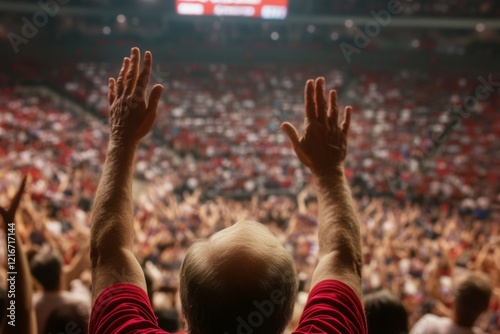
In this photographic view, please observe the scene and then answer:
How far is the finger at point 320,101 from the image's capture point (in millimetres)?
1301

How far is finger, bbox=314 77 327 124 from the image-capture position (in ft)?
4.27

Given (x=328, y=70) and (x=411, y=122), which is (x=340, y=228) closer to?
(x=411, y=122)

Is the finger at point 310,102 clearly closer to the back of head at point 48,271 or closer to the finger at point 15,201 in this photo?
the finger at point 15,201

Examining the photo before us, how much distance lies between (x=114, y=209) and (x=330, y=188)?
516 mm

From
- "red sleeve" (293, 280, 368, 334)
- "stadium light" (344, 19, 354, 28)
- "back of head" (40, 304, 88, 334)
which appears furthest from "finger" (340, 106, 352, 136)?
"stadium light" (344, 19, 354, 28)

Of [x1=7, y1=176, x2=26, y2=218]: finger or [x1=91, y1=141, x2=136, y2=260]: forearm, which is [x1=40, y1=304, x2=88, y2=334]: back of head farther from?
[x1=91, y1=141, x2=136, y2=260]: forearm

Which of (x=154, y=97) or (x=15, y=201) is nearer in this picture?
(x=154, y=97)

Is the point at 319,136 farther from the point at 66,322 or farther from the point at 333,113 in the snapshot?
the point at 66,322

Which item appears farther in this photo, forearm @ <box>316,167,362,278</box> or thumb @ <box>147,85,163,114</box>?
thumb @ <box>147,85,163,114</box>

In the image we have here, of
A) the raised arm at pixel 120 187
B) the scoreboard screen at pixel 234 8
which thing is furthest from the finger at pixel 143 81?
the scoreboard screen at pixel 234 8

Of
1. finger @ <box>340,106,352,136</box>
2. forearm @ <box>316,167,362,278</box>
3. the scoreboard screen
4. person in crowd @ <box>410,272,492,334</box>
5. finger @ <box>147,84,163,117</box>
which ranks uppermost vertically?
the scoreboard screen

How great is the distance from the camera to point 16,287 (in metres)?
1.44

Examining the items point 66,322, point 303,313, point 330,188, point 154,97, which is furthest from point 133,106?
point 66,322

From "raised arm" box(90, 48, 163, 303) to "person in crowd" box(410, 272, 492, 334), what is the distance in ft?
5.38
